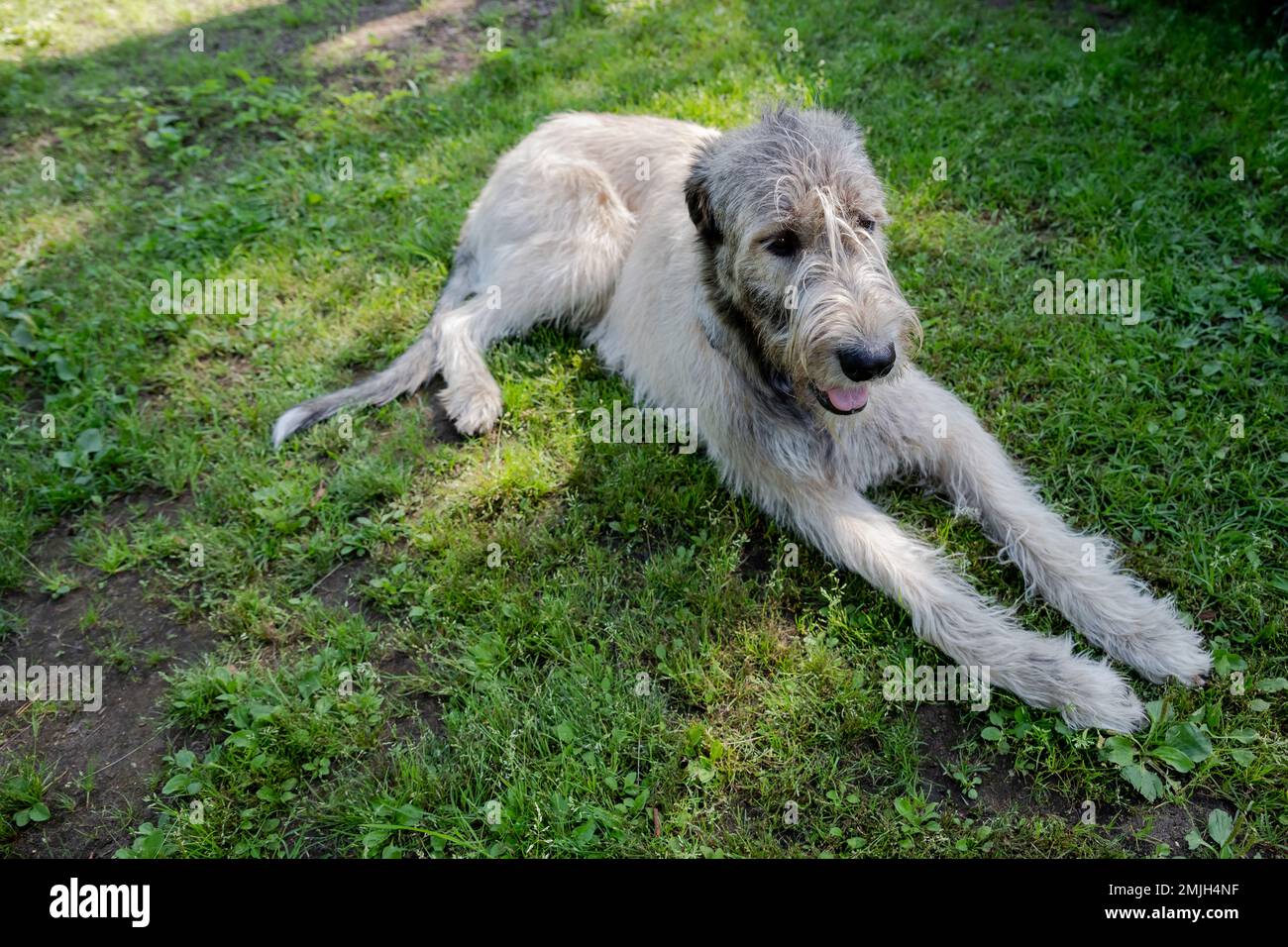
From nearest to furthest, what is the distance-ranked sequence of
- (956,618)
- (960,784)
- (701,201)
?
(960,784), (956,618), (701,201)

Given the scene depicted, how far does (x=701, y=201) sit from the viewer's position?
365 cm

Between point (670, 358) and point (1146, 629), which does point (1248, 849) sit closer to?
point (1146, 629)

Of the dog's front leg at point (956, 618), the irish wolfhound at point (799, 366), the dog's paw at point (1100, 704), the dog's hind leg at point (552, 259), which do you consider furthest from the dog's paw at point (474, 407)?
the dog's paw at point (1100, 704)

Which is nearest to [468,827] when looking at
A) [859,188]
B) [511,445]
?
[511,445]

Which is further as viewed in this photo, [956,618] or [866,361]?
[956,618]

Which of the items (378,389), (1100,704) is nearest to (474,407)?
(378,389)

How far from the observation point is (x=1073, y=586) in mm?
3371

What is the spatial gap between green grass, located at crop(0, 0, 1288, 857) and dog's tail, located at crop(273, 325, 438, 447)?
13 centimetres

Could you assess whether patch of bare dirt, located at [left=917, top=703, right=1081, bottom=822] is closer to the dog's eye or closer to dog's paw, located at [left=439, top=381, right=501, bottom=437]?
the dog's eye

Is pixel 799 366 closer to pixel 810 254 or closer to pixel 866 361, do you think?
pixel 866 361

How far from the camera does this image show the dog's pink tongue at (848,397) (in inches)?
131

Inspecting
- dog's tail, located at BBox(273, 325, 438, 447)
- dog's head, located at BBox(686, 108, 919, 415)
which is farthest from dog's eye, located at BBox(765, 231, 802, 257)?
dog's tail, located at BBox(273, 325, 438, 447)

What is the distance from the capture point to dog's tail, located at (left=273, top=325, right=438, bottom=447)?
4.56 metres

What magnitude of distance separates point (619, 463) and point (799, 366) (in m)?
1.23
